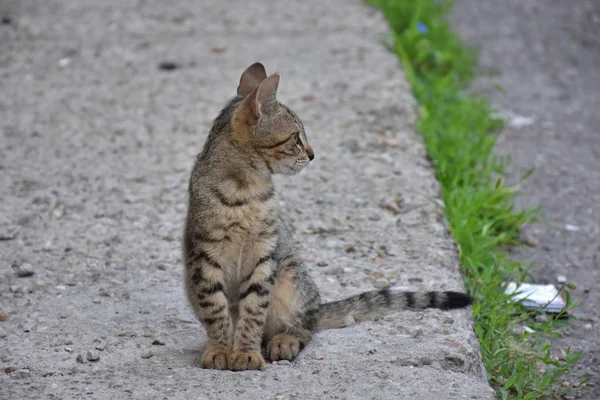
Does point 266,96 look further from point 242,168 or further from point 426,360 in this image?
point 426,360

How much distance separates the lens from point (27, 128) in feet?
22.2

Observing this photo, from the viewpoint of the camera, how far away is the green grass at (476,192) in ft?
14.1

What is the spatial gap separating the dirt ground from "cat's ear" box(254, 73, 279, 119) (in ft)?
6.61

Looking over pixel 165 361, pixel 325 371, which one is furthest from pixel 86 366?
pixel 325 371

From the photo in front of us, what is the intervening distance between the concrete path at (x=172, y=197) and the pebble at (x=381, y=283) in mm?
29

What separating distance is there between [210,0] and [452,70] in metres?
2.90

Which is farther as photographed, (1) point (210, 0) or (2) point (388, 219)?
(1) point (210, 0)

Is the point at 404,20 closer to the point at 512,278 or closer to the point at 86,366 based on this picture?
the point at 512,278

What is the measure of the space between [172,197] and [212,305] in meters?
2.04

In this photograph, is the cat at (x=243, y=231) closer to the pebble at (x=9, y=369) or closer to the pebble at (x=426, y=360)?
the pebble at (x=426, y=360)

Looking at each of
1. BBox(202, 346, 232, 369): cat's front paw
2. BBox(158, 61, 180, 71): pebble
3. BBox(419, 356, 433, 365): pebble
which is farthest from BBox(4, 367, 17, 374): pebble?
BBox(158, 61, 180, 71): pebble

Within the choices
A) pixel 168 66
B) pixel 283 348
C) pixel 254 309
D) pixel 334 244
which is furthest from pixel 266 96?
pixel 168 66

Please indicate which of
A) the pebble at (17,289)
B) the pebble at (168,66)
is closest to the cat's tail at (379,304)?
the pebble at (17,289)

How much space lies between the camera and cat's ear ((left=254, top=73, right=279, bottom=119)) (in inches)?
150
